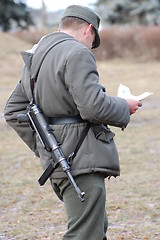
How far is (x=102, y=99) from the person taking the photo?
330 cm

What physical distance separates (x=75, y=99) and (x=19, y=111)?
0.69 meters

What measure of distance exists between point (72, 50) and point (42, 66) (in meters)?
0.25

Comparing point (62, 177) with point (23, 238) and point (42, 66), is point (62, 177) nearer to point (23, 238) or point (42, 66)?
point (42, 66)

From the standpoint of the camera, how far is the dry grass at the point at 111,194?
539cm

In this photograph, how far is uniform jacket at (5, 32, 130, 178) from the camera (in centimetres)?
329

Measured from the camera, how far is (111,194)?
6582 millimetres

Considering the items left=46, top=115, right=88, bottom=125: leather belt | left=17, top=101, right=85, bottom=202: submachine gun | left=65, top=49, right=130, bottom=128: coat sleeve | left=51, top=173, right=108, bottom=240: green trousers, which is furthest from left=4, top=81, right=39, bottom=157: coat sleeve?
left=65, top=49, right=130, bottom=128: coat sleeve

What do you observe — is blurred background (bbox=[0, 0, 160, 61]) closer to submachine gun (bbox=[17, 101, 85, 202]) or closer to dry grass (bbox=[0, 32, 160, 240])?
dry grass (bbox=[0, 32, 160, 240])

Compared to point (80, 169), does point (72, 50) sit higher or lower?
higher

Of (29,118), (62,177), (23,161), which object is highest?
(29,118)

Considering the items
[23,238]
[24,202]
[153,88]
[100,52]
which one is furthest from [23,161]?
[100,52]

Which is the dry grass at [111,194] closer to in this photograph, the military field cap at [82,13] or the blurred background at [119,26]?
the military field cap at [82,13]

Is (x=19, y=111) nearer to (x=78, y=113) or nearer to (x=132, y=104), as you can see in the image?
(x=78, y=113)

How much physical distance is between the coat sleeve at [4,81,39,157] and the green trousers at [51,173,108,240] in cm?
49
